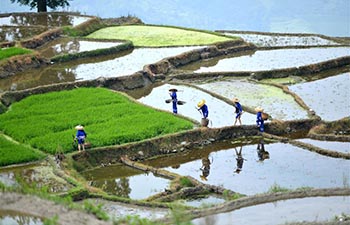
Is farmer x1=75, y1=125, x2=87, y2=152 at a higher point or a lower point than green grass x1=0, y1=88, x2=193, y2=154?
lower

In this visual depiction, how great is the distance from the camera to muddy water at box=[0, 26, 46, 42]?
25453 millimetres

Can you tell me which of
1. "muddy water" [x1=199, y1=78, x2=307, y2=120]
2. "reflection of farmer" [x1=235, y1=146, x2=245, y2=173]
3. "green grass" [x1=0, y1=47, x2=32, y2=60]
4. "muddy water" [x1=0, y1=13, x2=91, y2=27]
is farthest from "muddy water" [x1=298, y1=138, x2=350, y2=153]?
"muddy water" [x1=0, y1=13, x2=91, y2=27]

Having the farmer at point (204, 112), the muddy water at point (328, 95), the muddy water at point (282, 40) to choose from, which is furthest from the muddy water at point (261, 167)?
the muddy water at point (282, 40)

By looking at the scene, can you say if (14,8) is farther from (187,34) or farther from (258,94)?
(258,94)

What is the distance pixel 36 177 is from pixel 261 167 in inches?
178

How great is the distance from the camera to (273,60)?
24578 millimetres

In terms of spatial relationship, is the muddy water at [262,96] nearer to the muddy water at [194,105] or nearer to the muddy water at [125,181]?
the muddy water at [194,105]

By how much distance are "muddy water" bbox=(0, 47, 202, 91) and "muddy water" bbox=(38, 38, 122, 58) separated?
641mm

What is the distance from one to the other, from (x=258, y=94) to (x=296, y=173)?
229 inches

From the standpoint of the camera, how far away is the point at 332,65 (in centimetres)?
2358

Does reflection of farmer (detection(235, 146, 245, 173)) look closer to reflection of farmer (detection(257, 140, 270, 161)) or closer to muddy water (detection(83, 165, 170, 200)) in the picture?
reflection of farmer (detection(257, 140, 270, 161))

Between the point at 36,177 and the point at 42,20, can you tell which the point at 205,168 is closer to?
the point at 36,177

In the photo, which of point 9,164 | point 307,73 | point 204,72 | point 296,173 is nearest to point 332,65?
point 307,73

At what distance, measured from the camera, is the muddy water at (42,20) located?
2804 cm
